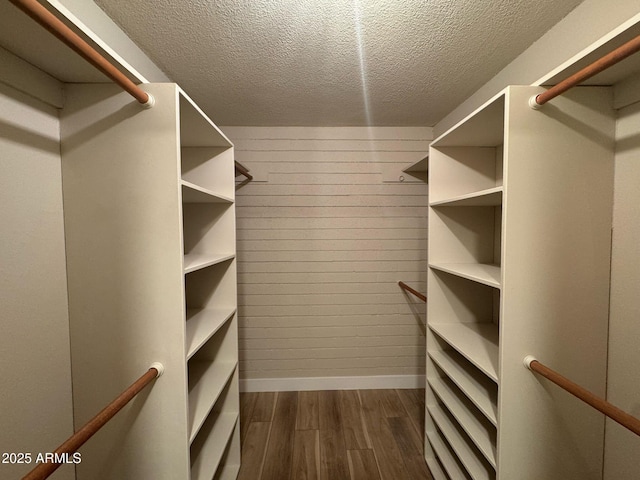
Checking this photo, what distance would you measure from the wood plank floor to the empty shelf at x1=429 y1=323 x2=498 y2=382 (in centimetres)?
91

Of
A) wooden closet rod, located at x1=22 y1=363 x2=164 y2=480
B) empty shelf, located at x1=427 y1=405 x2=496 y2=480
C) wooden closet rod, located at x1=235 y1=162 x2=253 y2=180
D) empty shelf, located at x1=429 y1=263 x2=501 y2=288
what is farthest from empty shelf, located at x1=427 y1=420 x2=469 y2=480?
wooden closet rod, located at x1=235 y1=162 x2=253 y2=180

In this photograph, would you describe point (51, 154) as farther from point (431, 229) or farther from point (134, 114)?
point (431, 229)

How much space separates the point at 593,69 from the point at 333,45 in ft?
3.41

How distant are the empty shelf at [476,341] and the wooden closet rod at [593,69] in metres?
1.03

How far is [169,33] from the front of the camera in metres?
1.26

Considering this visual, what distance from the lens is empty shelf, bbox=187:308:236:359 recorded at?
1.10m

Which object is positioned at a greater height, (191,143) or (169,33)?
(169,33)

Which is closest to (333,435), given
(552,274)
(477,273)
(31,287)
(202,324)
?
(202,324)

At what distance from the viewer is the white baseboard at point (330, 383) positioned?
7.86 feet

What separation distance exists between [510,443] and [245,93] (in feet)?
7.46

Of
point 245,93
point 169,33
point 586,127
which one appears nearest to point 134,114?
point 169,33

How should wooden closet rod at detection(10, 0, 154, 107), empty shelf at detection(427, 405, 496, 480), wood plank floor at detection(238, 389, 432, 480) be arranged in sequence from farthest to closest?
wood plank floor at detection(238, 389, 432, 480), empty shelf at detection(427, 405, 496, 480), wooden closet rod at detection(10, 0, 154, 107)

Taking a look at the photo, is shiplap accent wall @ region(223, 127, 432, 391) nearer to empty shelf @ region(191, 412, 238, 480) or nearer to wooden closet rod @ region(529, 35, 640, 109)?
empty shelf @ region(191, 412, 238, 480)

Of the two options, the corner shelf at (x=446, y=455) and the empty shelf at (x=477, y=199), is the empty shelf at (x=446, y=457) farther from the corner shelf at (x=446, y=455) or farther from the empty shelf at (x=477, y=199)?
the empty shelf at (x=477, y=199)
